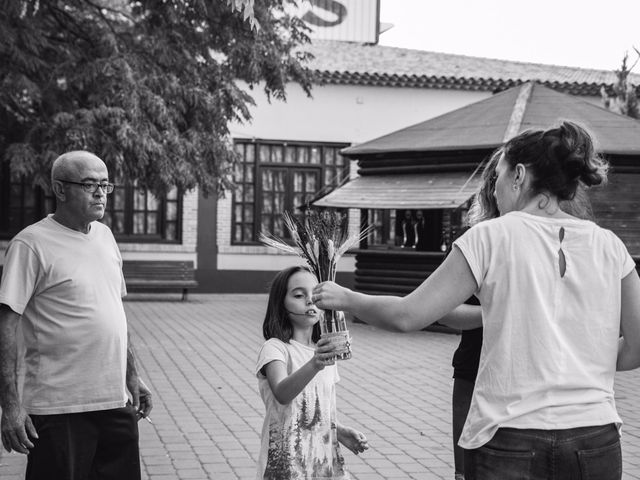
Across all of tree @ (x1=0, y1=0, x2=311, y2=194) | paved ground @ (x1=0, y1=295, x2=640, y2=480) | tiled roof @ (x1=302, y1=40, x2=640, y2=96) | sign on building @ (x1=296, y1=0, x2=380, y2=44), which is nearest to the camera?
paved ground @ (x1=0, y1=295, x2=640, y2=480)

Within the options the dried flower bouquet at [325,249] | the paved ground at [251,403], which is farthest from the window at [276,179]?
the dried flower bouquet at [325,249]

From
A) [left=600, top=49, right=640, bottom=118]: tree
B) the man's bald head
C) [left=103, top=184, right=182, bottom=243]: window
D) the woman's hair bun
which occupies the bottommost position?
[left=103, top=184, right=182, bottom=243]: window

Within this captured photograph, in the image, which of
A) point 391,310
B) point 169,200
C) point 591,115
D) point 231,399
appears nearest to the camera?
point 391,310

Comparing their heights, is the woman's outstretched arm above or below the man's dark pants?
above

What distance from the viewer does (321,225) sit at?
3.26m

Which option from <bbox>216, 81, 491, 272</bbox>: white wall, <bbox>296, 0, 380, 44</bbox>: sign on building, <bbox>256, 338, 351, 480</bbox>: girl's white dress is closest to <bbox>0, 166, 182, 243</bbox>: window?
<bbox>216, 81, 491, 272</bbox>: white wall

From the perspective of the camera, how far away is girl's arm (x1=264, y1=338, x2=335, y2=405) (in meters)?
3.19

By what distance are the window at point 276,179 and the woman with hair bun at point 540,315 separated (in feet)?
63.9

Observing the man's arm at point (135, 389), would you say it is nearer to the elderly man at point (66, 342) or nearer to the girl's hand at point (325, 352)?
the elderly man at point (66, 342)

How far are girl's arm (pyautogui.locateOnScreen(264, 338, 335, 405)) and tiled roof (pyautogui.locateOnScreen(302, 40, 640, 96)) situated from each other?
18166 mm

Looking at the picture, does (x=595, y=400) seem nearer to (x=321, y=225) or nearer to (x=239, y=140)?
(x=321, y=225)

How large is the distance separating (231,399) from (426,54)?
19144 millimetres

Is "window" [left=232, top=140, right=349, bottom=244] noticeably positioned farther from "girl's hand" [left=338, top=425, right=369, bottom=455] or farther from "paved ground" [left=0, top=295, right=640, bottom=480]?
"girl's hand" [left=338, top=425, right=369, bottom=455]

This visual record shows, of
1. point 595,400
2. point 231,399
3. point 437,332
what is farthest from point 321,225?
point 437,332
